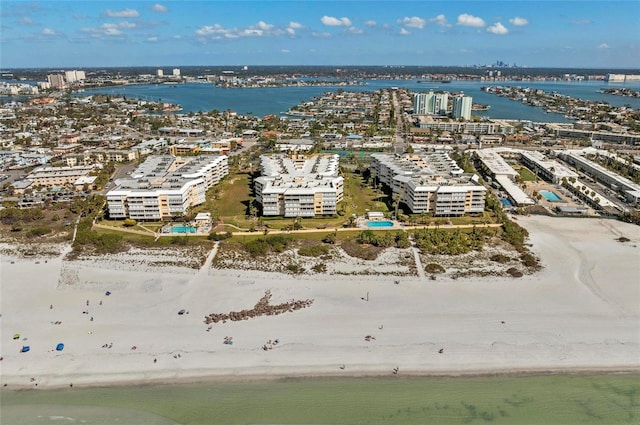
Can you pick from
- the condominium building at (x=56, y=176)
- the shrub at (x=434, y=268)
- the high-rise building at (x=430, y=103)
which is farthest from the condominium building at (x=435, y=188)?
the high-rise building at (x=430, y=103)

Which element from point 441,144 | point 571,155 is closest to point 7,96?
point 441,144

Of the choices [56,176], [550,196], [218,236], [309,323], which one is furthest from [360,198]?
[56,176]

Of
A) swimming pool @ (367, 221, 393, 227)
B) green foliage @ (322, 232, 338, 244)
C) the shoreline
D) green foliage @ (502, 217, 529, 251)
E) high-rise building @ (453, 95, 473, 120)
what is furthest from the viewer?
high-rise building @ (453, 95, 473, 120)

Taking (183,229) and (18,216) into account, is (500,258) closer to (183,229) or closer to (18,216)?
(183,229)

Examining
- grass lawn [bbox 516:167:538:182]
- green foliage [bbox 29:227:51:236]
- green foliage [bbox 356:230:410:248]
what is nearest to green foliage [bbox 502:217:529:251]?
green foliage [bbox 356:230:410:248]

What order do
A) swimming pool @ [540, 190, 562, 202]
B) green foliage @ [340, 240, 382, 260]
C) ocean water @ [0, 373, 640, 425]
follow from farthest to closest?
1. swimming pool @ [540, 190, 562, 202]
2. green foliage @ [340, 240, 382, 260]
3. ocean water @ [0, 373, 640, 425]

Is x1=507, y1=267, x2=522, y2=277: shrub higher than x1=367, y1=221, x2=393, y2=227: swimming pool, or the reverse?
x1=367, y1=221, x2=393, y2=227: swimming pool

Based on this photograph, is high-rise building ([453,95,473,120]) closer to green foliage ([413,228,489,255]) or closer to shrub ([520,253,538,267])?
green foliage ([413,228,489,255])

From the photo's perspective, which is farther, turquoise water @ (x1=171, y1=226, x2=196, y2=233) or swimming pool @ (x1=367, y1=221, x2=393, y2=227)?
swimming pool @ (x1=367, y1=221, x2=393, y2=227)
